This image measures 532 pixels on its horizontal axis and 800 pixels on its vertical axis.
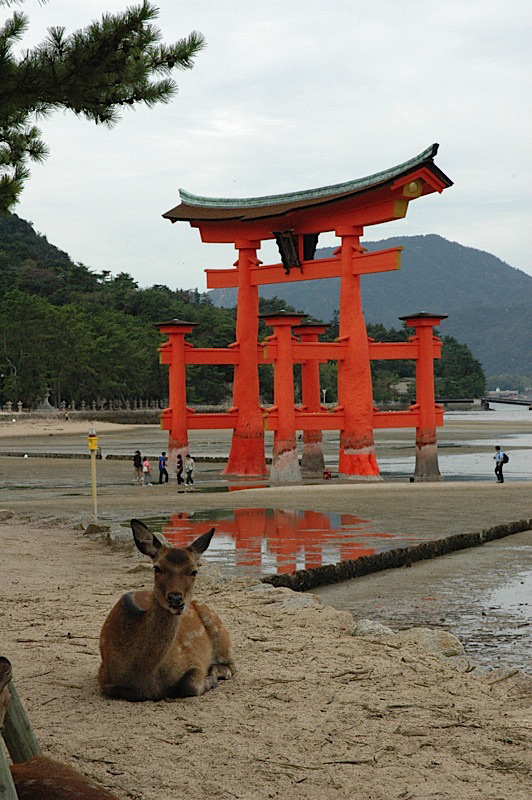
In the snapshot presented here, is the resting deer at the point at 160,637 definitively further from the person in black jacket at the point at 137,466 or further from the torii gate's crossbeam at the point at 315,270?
the person in black jacket at the point at 137,466

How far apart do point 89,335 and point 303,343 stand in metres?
64.4

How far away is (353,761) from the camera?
5.63m

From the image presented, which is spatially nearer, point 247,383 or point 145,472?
point 145,472

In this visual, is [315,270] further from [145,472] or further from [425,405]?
[145,472]

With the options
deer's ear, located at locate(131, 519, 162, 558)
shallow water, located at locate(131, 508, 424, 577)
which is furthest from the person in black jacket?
deer's ear, located at locate(131, 519, 162, 558)

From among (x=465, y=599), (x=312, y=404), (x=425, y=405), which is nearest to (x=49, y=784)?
(x=465, y=599)

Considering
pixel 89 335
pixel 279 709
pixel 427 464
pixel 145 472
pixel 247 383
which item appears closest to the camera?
pixel 279 709

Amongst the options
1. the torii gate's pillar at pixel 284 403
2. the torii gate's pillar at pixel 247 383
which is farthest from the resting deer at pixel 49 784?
the torii gate's pillar at pixel 247 383

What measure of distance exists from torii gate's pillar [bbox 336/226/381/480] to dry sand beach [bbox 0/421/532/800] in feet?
64.9

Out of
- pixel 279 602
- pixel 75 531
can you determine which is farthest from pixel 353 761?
pixel 75 531

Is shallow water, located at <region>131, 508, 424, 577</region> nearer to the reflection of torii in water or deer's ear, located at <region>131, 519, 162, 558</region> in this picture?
the reflection of torii in water

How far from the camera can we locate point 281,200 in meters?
33.1

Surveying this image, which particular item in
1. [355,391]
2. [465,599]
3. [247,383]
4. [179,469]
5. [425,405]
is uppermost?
[247,383]

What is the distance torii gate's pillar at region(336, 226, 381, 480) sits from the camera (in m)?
31.3
